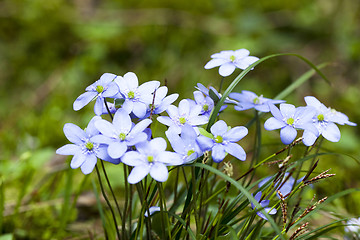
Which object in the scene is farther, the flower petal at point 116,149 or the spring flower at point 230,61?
the spring flower at point 230,61

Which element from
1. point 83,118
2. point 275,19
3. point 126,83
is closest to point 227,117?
point 83,118

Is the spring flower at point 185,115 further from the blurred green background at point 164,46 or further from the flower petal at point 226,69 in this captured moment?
the blurred green background at point 164,46

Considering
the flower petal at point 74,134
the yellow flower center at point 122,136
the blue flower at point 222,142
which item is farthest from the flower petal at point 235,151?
the flower petal at point 74,134

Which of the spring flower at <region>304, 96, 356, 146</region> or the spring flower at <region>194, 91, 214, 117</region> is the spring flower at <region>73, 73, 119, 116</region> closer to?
the spring flower at <region>194, 91, 214, 117</region>

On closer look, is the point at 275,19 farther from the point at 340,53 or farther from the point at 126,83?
the point at 126,83

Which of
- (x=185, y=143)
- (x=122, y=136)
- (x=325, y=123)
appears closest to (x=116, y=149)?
(x=122, y=136)

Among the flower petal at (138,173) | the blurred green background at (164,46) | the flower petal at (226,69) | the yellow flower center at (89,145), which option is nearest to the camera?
the flower petal at (138,173)

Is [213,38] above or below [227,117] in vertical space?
above
